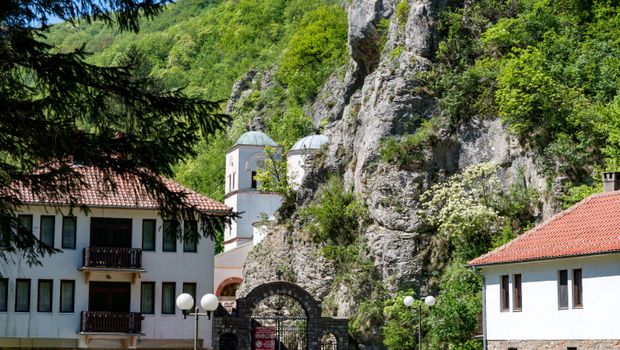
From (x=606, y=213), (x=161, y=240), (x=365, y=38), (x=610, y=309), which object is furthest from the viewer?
(x=365, y=38)

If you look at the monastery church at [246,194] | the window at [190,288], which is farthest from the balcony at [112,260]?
the monastery church at [246,194]

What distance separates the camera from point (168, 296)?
4769 cm

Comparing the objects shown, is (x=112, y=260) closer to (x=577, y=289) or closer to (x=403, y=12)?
(x=577, y=289)

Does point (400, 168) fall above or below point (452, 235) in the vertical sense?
above

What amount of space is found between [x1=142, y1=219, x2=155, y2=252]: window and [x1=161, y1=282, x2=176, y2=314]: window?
5.25ft

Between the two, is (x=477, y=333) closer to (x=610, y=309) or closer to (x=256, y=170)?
(x=610, y=309)

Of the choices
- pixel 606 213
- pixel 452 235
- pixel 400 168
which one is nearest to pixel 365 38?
pixel 400 168

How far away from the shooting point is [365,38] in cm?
6769

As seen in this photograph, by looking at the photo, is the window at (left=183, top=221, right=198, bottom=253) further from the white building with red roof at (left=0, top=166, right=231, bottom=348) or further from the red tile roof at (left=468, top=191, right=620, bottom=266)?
the white building with red roof at (left=0, top=166, right=231, bottom=348)

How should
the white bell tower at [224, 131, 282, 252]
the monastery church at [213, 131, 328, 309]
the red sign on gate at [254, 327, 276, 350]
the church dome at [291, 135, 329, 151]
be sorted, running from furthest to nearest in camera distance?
1. the white bell tower at [224, 131, 282, 252]
2. the monastery church at [213, 131, 328, 309]
3. the church dome at [291, 135, 329, 151]
4. the red sign on gate at [254, 327, 276, 350]

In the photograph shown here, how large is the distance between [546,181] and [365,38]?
18.5m

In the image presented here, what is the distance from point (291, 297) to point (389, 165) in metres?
11.4

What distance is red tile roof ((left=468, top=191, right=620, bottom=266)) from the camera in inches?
1582

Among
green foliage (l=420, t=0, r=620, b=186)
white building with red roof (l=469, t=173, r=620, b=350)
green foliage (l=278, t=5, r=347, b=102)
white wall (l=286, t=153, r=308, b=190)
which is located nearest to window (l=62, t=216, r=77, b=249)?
white building with red roof (l=469, t=173, r=620, b=350)
